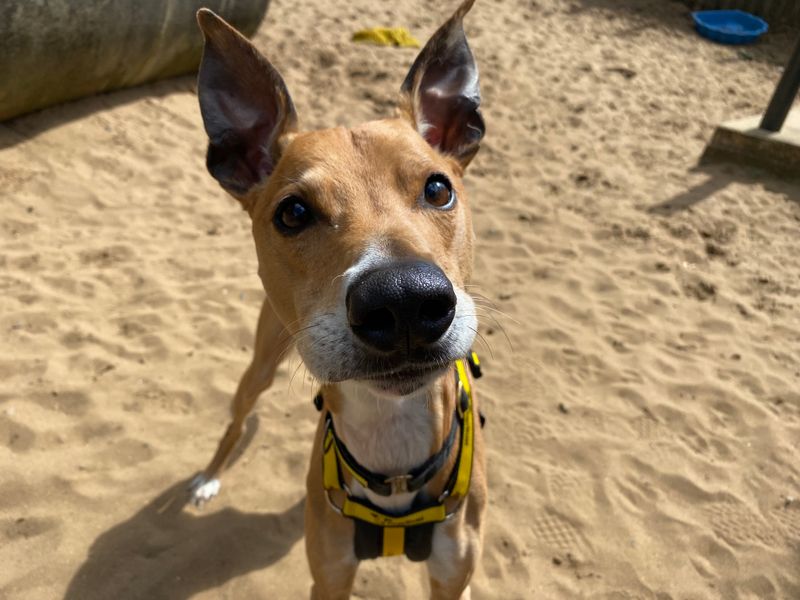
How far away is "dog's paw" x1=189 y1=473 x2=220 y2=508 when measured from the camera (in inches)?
163

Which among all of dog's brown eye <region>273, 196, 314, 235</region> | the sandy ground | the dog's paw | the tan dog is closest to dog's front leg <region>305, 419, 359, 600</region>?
the tan dog

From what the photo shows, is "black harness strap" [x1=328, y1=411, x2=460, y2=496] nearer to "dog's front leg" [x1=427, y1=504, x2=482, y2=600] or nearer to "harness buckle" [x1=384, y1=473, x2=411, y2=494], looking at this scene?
"harness buckle" [x1=384, y1=473, x2=411, y2=494]

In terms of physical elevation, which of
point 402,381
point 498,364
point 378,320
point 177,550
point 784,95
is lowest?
point 177,550

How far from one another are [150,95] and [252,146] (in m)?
6.31

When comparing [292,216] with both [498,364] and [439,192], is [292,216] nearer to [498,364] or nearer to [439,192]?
[439,192]

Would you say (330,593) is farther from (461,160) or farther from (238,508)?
(461,160)

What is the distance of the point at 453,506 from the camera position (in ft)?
9.12

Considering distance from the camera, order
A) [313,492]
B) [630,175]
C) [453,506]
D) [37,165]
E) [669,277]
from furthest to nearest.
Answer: [630,175] < [37,165] < [669,277] < [313,492] < [453,506]

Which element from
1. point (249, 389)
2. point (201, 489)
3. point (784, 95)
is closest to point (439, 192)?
point (249, 389)

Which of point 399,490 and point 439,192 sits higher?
→ point 439,192

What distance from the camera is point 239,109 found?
3094mm

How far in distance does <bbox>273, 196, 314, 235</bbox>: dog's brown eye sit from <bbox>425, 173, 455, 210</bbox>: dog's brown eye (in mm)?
478

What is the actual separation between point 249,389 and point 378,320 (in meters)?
2.37

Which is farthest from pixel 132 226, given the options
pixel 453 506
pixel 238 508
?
pixel 453 506
